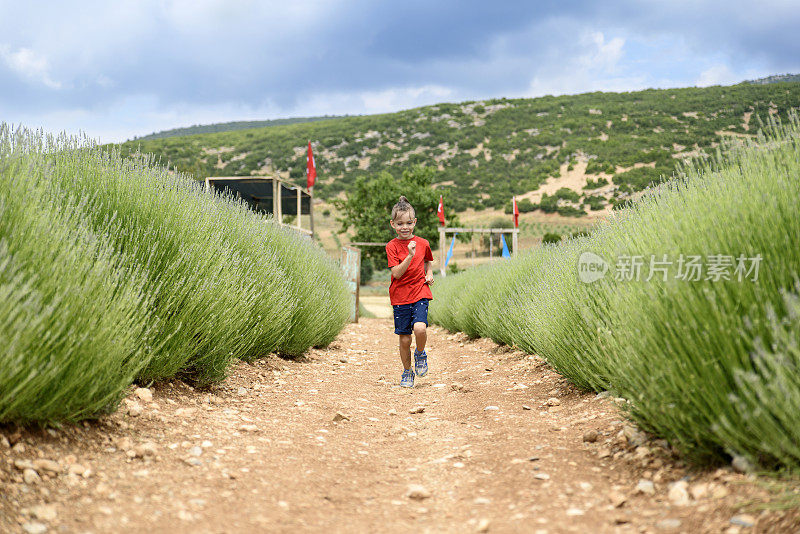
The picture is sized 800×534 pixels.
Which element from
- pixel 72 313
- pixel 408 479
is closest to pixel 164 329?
pixel 72 313

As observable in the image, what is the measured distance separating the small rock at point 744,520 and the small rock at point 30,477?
229 cm

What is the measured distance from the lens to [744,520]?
1.65 metres

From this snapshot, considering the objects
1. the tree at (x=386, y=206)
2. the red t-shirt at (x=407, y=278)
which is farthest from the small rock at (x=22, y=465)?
the tree at (x=386, y=206)

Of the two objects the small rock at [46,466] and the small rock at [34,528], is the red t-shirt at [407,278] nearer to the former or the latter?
the small rock at [46,466]

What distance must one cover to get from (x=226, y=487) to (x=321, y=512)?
0.42 metres

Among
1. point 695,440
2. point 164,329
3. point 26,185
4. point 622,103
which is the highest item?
point 622,103

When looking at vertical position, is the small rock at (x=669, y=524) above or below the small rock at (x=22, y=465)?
below

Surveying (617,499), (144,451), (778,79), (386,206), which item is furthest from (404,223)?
(778,79)

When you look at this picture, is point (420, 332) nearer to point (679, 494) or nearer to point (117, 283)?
point (117, 283)

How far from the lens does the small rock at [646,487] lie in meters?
2.03

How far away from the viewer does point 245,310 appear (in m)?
4.32

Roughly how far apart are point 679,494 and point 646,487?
0.46 feet

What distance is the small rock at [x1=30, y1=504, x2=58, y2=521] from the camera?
5.85 ft

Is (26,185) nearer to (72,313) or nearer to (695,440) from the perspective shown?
(72,313)
